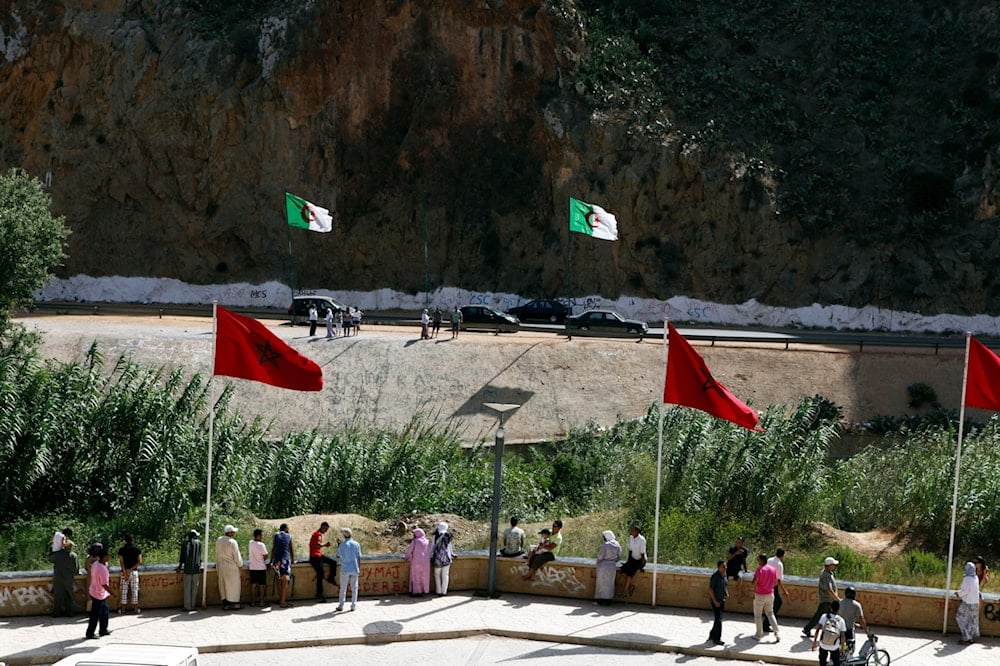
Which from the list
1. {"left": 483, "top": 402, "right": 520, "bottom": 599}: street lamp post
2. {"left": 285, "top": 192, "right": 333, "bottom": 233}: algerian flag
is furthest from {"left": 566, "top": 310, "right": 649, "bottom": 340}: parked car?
{"left": 483, "top": 402, "right": 520, "bottom": 599}: street lamp post

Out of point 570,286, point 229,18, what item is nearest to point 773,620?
point 570,286

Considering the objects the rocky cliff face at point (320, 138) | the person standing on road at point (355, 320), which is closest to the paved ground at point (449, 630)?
the person standing on road at point (355, 320)

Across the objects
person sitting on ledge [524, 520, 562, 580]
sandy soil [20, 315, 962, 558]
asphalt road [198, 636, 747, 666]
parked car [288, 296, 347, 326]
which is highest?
parked car [288, 296, 347, 326]

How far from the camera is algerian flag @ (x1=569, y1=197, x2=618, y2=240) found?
47562mm

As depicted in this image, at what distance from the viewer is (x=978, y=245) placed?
55.3 meters

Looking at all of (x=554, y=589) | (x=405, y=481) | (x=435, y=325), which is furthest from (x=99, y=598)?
(x=435, y=325)

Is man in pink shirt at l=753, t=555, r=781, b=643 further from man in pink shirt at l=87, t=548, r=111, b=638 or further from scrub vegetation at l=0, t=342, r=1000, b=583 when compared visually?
man in pink shirt at l=87, t=548, r=111, b=638

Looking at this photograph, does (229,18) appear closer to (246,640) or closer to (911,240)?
(911,240)

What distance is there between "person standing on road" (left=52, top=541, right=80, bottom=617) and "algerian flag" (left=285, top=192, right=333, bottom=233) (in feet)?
101

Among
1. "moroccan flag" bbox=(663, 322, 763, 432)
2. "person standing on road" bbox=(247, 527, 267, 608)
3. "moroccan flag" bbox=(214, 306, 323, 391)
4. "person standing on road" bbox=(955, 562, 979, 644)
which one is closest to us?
"person standing on road" bbox=(955, 562, 979, 644)

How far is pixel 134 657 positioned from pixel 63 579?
5833 mm

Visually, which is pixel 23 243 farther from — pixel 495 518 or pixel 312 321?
pixel 495 518

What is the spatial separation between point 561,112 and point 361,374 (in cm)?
2231

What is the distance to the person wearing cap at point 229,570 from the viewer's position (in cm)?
1930
